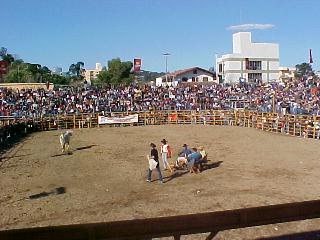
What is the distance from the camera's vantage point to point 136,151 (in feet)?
74.6

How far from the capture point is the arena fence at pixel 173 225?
240 cm

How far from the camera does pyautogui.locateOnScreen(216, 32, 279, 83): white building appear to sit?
89.8 m

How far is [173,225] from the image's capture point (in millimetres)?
2650

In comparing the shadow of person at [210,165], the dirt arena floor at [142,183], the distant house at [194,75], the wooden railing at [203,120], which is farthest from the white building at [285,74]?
the shadow of person at [210,165]

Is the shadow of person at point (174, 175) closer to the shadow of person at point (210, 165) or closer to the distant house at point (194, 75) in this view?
the shadow of person at point (210, 165)

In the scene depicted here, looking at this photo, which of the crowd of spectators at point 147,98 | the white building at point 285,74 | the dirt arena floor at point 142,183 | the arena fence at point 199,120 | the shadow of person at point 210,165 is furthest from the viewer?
the white building at point 285,74

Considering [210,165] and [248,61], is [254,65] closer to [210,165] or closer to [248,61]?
[248,61]

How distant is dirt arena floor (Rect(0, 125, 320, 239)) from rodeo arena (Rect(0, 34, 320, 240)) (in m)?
0.04

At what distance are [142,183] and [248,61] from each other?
260 feet

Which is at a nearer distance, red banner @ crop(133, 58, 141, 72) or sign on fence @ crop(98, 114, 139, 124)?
sign on fence @ crop(98, 114, 139, 124)

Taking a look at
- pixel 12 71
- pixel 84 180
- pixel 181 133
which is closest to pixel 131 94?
pixel 181 133

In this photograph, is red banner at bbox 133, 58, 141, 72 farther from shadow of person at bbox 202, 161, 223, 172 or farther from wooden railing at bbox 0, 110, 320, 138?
shadow of person at bbox 202, 161, 223, 172

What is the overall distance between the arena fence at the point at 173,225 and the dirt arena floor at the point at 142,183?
4.01 m

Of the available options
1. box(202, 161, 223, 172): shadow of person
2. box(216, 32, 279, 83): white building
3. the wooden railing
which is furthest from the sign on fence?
box(216, 32, 279, 83): white building
